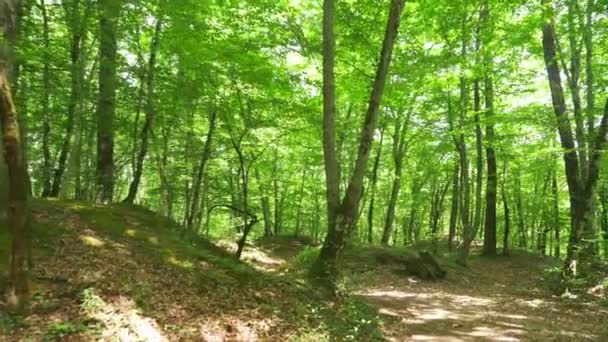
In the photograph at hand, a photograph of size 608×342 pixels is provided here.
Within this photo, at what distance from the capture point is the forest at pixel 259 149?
222 inches

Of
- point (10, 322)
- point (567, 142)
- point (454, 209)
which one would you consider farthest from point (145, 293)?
point (454, 209)

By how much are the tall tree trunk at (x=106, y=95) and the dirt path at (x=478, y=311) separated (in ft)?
24.5

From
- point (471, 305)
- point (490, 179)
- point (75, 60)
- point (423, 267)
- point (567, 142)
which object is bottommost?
point (471, 305)

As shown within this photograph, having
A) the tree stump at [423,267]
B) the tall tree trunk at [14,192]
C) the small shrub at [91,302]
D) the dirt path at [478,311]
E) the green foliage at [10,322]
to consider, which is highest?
the tall tree trunk at [14,192]

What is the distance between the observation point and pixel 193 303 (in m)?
6.12

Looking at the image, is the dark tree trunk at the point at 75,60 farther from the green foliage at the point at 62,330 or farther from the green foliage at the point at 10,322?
the green foliage at the point at 62,330

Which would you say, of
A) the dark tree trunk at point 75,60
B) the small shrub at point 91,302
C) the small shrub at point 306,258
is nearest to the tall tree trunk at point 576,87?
the small shrub at point 306,258

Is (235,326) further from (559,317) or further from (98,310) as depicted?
(559,317)

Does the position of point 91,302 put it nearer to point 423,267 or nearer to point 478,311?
point 478,311

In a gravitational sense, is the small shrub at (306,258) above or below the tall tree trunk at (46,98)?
below

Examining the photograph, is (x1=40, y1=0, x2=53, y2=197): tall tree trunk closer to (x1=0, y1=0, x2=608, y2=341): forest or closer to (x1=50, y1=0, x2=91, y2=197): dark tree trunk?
(x1=0, y1=0, x2=608, y2=341): forest

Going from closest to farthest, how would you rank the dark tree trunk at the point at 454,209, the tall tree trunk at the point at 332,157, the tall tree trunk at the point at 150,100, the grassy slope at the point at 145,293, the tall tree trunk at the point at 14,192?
the tall tree trunk at the point at 14,192
the grassy slope at the point at 145,293
the tall tree trunk at the point at 332,157
the tall tree trunk at the point at 150,100
the dark tree trunk at the point at 454,209

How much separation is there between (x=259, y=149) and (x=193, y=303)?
10.9 m

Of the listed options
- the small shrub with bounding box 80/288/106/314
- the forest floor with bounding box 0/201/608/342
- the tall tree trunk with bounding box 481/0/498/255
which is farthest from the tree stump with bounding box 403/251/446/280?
the small shrub with bounding box 80/288/106/314
